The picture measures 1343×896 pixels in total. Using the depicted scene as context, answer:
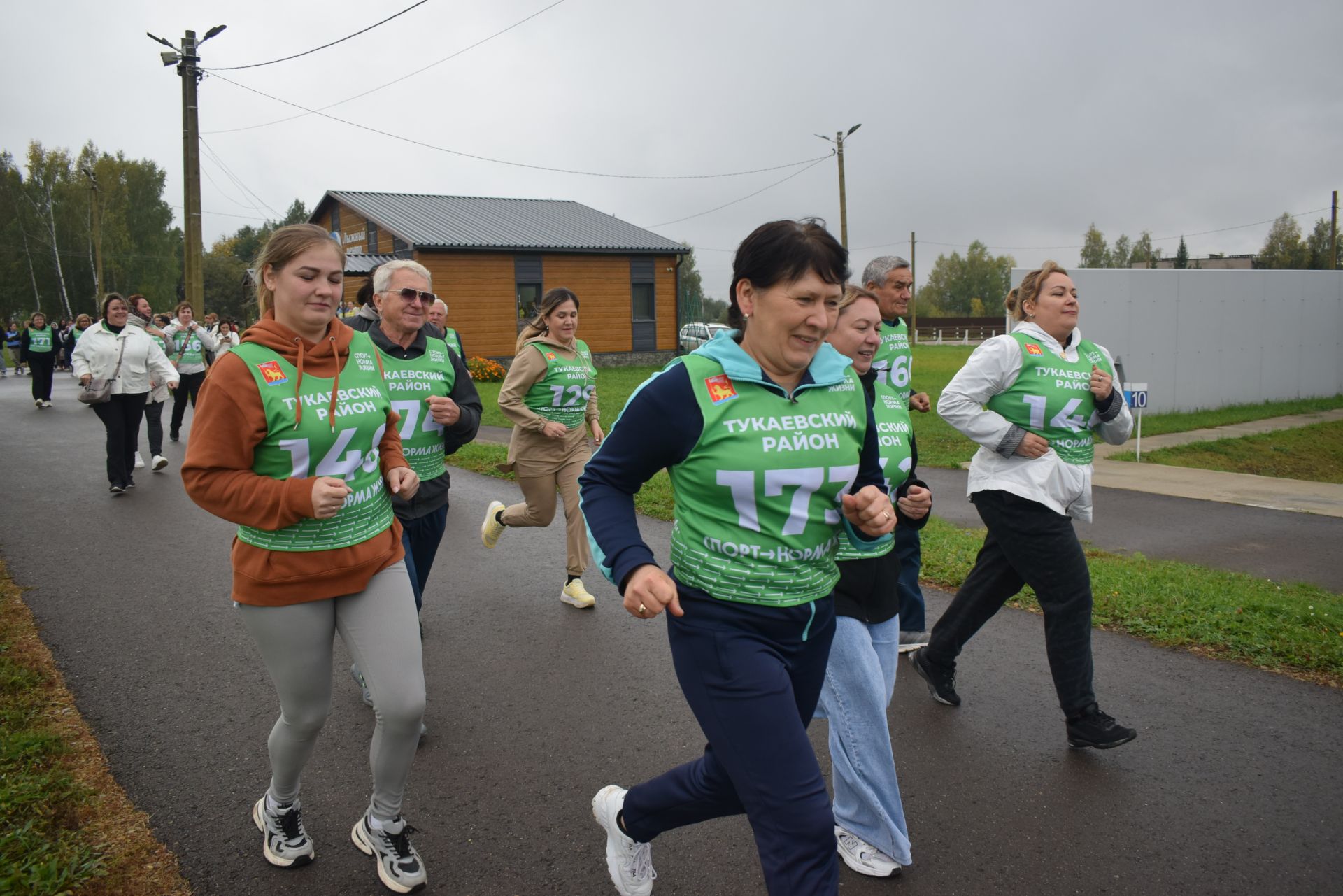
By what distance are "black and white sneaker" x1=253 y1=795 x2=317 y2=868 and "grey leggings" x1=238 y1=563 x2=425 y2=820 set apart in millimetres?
196

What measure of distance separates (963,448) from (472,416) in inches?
403

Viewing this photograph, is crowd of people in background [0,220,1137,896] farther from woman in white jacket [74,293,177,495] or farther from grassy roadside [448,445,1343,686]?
woman in white jacket [74,293,177,495]

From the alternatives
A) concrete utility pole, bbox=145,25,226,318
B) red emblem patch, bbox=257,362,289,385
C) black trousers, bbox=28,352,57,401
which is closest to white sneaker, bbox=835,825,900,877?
red emblem patch, bbox=257,362,289,385

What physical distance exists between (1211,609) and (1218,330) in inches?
569

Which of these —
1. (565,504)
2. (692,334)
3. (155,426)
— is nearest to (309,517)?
(565,504)

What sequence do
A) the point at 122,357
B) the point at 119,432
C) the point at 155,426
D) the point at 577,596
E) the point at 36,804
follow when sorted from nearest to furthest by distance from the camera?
the point at 36,804
the point at 577,596
the point at 122,357
the point at 119,432
the point at 155,426

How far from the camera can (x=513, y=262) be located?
3350cm

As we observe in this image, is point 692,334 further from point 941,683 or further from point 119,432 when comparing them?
point 941,683

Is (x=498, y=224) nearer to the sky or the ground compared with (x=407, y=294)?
nearer to the sky

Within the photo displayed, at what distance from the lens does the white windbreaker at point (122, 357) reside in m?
10.2

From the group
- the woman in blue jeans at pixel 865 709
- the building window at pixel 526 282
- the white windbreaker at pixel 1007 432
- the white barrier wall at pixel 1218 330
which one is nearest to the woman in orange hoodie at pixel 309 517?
the woman in blue jeans at pixel 865 709

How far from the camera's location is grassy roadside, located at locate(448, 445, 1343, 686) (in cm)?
504

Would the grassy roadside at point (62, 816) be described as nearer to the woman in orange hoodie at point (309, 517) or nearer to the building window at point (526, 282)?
the woman in orange hoodie at point (309, 517)

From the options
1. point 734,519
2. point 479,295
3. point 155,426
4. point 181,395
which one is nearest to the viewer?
point 734,519
